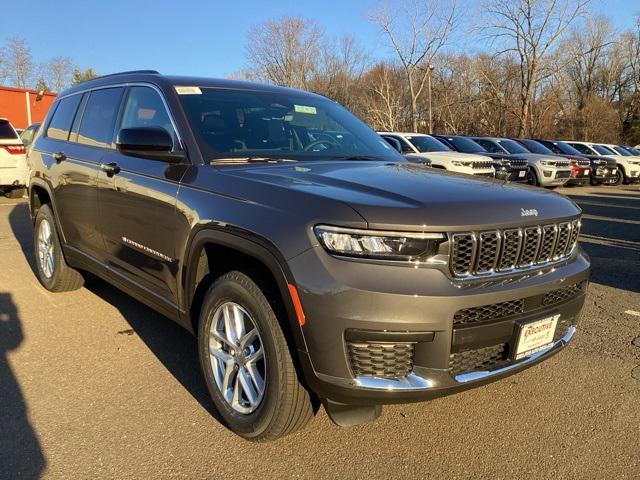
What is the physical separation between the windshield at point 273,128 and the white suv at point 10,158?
31.3 feet

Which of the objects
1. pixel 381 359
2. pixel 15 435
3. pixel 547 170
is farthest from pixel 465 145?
pixel 15 435

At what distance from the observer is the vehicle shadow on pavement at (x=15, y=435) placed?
2.54m

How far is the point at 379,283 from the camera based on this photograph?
225cm

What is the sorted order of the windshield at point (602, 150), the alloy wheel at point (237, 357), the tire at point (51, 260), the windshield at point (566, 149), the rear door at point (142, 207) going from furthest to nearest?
the windshield at point (602, 150)
the windshield at point (566, 149)
the tire at point (51, 260)
the rear door at point (142, 207)
the alloy wheel at point (237, 357)

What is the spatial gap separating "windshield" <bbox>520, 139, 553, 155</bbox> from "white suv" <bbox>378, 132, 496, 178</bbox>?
6135 millimetres

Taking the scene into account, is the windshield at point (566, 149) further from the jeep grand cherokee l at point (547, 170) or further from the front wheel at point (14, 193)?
the front wheel at point (14, 193)

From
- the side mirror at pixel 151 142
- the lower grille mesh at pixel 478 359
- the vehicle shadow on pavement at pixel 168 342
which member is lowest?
the vehicle shadow on pavement at pixel 168 342

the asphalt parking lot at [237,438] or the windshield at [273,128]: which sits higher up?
the windshield at [273,128]

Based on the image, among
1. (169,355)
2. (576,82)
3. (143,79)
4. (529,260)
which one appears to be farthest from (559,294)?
(576,82)

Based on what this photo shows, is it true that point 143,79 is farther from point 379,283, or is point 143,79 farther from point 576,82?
point 576,82

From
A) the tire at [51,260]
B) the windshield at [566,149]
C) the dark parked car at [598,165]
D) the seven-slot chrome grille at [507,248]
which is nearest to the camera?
the seven-slot chrome grille at [507,248]

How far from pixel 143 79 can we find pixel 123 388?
82.4 inches

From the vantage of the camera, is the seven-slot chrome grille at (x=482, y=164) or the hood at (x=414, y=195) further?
the seven-slot chrome grille at (x=482, y=164)

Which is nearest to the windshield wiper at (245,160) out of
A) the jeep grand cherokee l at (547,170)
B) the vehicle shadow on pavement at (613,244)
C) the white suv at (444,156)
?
the vehicle shadow on pavement at (613,244)
